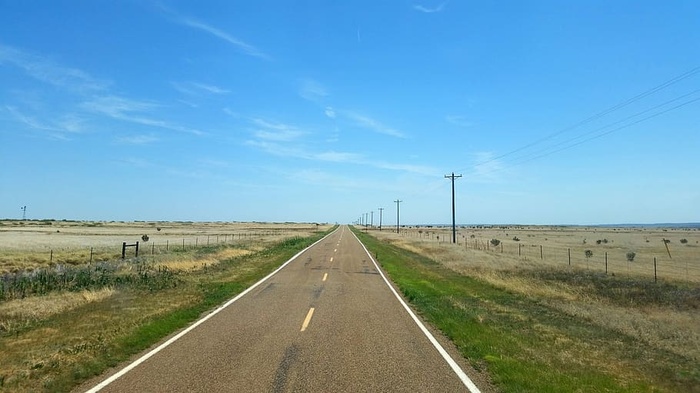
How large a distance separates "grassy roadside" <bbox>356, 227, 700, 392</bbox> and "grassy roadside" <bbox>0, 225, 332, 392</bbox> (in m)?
6.74

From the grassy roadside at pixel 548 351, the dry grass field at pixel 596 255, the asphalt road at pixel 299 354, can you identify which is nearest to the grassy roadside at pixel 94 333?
the asphalt road at pixel 299 354

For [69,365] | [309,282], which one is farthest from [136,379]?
[309,282]

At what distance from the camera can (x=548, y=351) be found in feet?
32.1

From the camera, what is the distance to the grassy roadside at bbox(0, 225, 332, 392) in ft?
25.1

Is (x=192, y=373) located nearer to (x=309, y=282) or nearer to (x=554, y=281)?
(x=309, y=282)

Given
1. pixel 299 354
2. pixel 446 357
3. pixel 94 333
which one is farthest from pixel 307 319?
pixel 94 333

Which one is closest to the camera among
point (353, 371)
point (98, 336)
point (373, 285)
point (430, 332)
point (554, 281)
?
point (353, 371)

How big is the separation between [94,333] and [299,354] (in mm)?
5309

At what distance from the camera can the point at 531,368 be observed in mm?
8242

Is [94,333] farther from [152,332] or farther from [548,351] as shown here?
[548,351]

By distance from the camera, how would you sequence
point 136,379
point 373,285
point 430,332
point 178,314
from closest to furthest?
point 136,379 → point 430,332 → point 178,314 → point 373,285

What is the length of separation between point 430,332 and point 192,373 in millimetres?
5917

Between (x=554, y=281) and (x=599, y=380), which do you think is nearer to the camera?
(x=599, y=380)

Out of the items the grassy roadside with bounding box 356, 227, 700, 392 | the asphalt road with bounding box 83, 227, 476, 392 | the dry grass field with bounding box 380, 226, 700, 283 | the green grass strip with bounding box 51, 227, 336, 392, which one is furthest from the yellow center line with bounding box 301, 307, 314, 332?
the dry grass field with bounding box 380, 226, 700, 283
